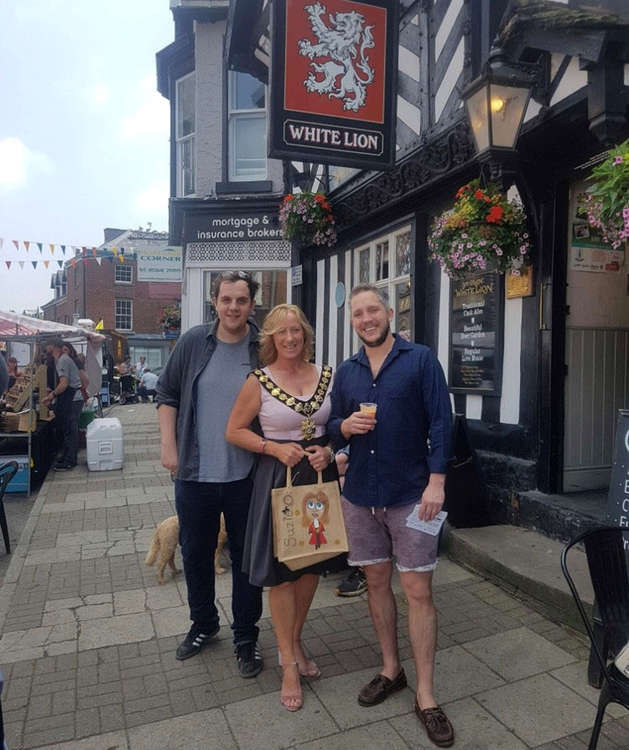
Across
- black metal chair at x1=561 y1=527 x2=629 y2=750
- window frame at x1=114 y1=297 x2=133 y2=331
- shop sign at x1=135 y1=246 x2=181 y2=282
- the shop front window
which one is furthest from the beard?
window frame at x1=114 y1=297 x2=133 y2=331

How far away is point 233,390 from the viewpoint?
3.10 m

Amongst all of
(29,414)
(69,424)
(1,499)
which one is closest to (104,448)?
(69,424)

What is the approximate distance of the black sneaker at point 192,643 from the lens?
3.24m

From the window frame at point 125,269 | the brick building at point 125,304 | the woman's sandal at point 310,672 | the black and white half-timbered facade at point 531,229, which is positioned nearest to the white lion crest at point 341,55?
the black and white half-timbered facade at point 531,229

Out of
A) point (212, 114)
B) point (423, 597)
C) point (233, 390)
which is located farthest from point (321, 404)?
point (212, 114)

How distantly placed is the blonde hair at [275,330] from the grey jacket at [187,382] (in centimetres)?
24

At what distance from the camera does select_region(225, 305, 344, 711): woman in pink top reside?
108 inches

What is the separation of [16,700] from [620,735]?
278 cm

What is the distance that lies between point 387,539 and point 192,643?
52.6 inches

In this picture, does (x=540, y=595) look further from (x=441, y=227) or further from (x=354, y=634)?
(x=441, y=227)

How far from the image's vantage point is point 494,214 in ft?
14.3

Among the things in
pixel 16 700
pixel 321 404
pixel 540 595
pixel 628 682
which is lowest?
pixel 16 700

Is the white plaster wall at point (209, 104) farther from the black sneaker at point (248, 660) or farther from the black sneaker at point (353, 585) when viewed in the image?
the black sneaker at point (248, 660)

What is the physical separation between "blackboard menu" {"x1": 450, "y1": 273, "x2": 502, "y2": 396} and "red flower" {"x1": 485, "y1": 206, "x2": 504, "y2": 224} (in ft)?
2.51
